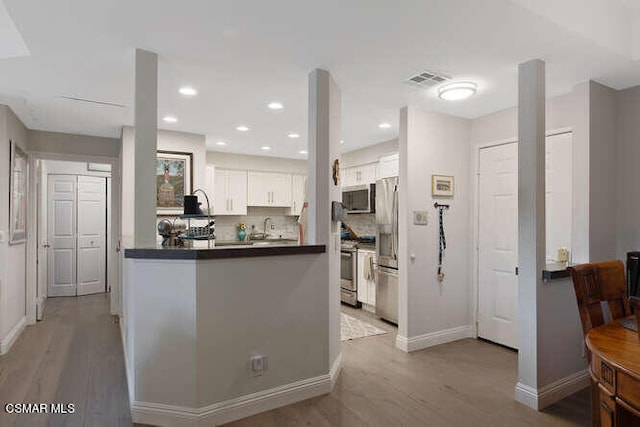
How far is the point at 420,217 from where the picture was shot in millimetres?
3645

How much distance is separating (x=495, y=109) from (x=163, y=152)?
390cm

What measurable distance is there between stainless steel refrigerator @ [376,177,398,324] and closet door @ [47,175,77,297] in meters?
5.18

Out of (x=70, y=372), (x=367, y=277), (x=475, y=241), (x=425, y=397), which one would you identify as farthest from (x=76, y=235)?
(x=475, y=241)

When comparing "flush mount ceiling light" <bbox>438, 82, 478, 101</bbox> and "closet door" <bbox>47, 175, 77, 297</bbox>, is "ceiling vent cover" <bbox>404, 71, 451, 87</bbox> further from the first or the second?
"closet door" <bbox>47, 175, 77, 297</bbox>

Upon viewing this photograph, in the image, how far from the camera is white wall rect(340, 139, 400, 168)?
16.7 ft

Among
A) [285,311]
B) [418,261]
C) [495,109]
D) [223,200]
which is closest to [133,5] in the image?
[285,311]

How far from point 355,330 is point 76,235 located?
5.07 m

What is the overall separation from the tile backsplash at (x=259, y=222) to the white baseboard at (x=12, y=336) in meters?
2.81

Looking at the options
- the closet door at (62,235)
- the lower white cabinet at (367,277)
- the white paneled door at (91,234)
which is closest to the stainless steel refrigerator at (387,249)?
the lower white cabinet at (367,277)

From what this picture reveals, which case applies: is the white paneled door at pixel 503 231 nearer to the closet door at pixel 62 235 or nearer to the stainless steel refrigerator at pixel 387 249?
the stainless steel refrigerator at pixel 387 249

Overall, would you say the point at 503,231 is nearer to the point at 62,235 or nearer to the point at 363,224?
the point at 363,224

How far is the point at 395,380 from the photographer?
2904 millimetres

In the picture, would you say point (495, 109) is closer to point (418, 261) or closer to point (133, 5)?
point (418, 261)

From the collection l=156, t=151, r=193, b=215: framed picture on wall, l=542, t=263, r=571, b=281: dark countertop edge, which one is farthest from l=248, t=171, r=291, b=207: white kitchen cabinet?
l=542, t=263, r=571, b=281: dark countertop edge
